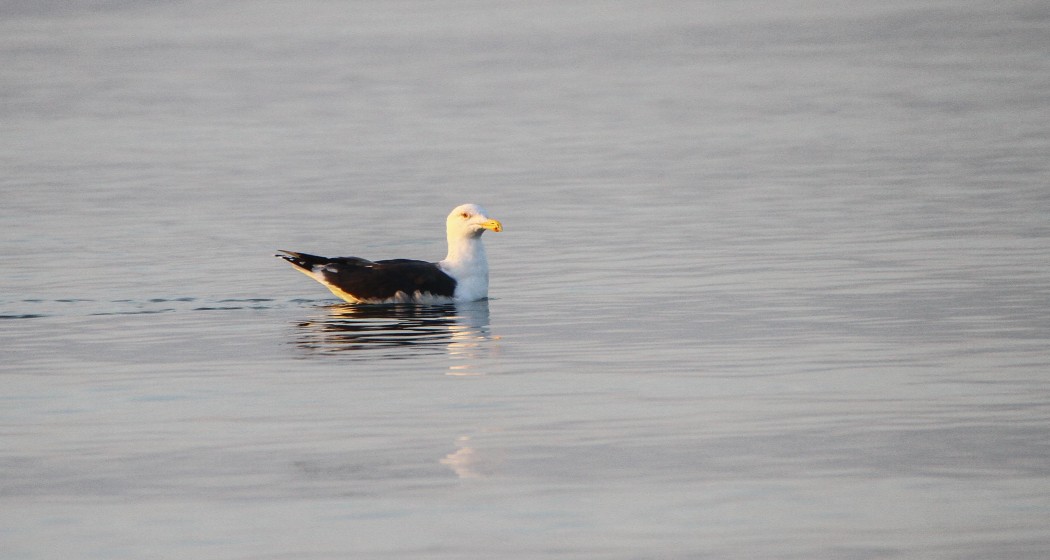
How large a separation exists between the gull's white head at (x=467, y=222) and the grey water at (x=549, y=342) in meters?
0.83

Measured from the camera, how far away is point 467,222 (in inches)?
797

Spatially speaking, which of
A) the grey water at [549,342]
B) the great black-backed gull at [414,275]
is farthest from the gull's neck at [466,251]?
the grey water at [549,342]

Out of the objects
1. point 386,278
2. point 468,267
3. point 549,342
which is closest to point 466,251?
point 468,267

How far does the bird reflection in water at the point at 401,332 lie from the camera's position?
638 inches

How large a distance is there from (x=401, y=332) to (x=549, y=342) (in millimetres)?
1659

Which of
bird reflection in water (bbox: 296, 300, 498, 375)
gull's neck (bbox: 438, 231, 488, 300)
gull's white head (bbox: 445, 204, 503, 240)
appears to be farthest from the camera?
gull's white head (bbox: 445, 204, 503, 240)

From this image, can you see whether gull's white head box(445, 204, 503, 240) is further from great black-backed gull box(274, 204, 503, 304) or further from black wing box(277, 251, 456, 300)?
black wing box(277, 251, 456, 300)

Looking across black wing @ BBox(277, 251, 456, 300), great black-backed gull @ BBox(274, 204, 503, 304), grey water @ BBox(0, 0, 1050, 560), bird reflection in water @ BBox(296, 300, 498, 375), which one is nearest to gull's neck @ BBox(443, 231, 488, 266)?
great black-backed gull @ BBox(274, 204, 503, 304)

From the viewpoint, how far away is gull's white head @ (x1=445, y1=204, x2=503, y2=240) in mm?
20172

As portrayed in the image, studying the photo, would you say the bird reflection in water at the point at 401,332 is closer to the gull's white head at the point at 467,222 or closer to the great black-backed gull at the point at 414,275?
the great black-backed gull at the point at 414,275

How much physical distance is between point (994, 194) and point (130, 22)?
105 m

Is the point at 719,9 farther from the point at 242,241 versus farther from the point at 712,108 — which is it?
the point at 242,241

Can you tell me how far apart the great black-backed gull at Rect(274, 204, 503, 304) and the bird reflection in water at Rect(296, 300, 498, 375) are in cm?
11

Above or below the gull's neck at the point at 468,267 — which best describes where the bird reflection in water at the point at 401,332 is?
below
